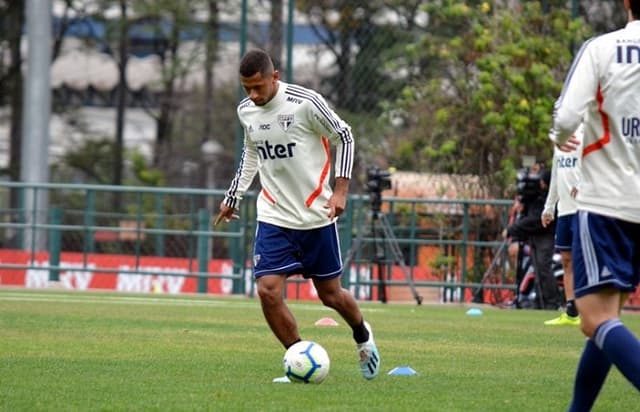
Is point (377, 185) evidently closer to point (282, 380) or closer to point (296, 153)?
point (296, 153)

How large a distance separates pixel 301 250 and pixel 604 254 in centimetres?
318

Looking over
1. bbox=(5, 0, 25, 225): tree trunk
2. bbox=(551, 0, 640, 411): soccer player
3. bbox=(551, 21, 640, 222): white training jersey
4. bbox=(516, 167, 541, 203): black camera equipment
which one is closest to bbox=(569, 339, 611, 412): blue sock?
bbox=(551, 0, 640, 411): soccer player

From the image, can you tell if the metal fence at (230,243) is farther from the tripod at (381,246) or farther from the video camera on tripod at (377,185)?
the video camera on tripod at (377,185)

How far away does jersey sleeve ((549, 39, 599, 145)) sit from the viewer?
6.45 metres

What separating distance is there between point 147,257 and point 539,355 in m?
11.8

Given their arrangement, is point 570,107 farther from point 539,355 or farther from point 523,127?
point 523,127

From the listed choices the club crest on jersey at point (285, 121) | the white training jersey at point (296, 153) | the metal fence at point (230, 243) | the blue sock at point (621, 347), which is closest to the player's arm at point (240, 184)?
the white training jersey at point (296, 153)

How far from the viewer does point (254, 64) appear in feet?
29.8

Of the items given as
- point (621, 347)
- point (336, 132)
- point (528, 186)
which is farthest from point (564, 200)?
point (621, 347)

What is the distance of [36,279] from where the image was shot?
2252 cm

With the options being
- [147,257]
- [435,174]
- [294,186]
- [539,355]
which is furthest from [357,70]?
[294,186]

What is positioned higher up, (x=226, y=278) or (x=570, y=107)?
(x=570, y=107)

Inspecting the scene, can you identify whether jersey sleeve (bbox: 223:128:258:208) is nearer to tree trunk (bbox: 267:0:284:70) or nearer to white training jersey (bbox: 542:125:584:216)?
white training jersey (bbox: 542:125:584:216)

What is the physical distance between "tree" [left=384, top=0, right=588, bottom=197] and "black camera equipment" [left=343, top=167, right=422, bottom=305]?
2.83m
